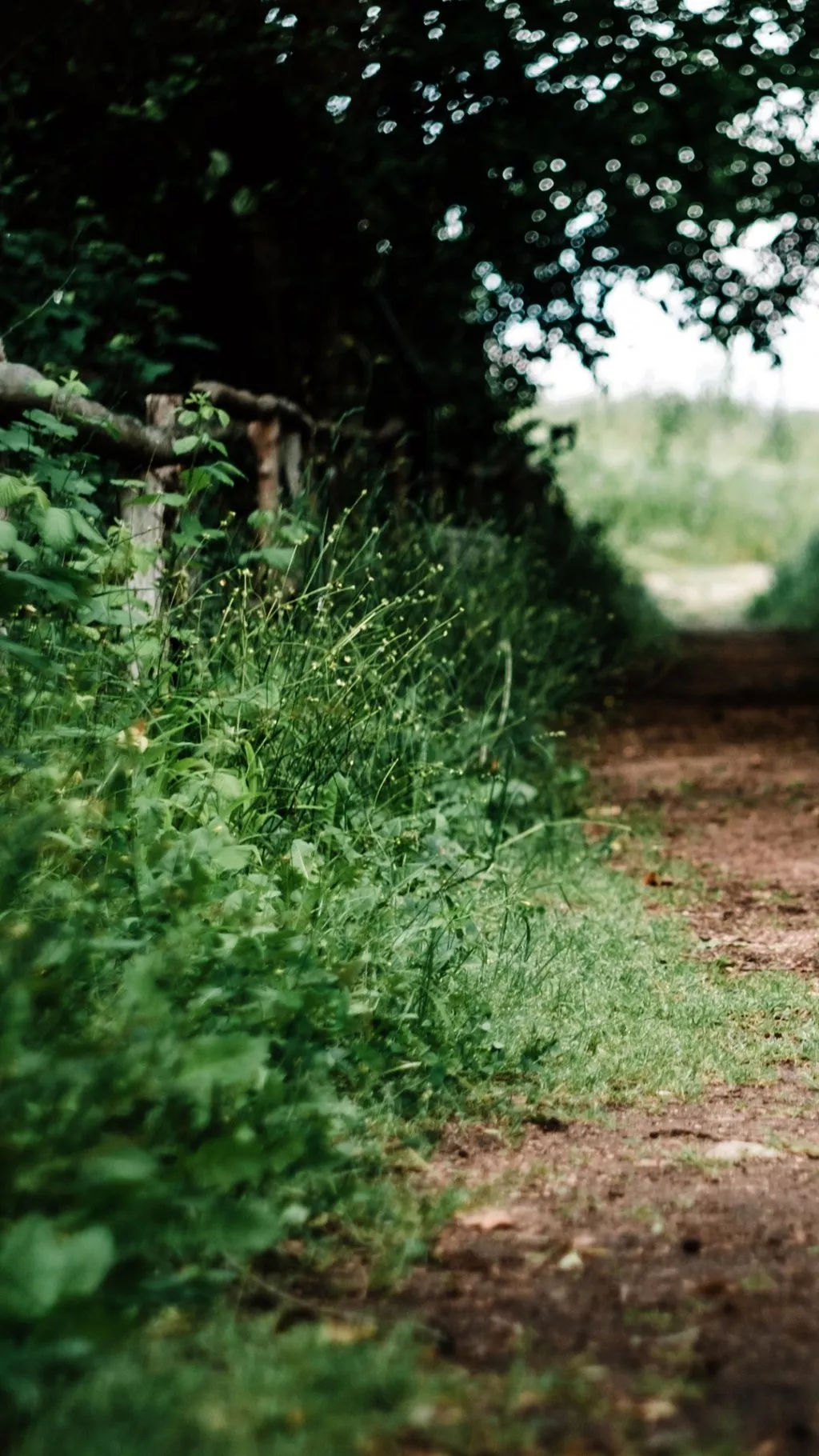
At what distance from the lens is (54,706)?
323 centimetres

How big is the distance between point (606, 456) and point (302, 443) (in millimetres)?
22340

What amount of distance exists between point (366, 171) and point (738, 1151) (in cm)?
632

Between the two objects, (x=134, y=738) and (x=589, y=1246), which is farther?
(x=134, y=738)

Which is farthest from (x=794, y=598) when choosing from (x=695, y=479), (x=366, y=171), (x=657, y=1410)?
(x=657, y=1410)

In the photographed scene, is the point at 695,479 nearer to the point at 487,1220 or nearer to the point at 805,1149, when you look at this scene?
the point at 805,1149

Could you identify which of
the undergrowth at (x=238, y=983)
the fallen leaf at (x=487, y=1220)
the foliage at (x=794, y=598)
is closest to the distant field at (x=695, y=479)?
the foliage at (x=794, y=598)

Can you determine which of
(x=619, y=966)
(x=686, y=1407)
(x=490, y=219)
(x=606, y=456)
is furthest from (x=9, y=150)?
(x=606, y=456)

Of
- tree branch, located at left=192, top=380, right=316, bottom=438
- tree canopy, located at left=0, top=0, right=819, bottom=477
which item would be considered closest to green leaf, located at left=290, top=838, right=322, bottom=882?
tree branch, located at left=192, top=380, right=316, bottom=438

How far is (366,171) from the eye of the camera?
7.68 meters

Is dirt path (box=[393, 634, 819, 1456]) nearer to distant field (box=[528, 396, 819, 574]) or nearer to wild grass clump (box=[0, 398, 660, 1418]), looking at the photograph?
wild grass clump (box=[0, 398, 660, 1418])

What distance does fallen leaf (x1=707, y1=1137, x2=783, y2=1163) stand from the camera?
2.62m

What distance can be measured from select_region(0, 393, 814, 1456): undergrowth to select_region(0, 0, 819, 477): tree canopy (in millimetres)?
2417

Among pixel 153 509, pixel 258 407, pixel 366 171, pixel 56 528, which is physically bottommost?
pixel 56 528

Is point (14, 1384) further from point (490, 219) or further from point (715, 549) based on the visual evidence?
point (715, 549)
